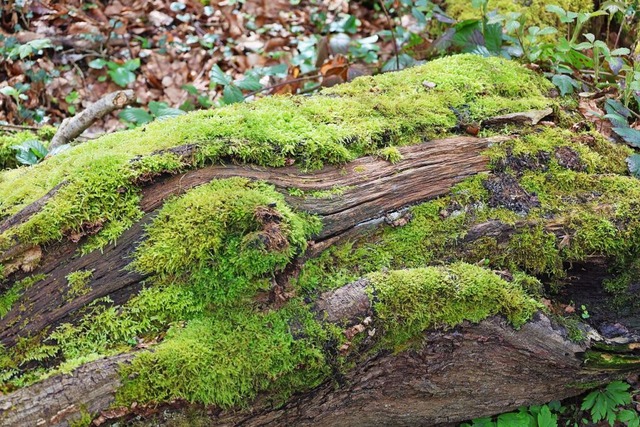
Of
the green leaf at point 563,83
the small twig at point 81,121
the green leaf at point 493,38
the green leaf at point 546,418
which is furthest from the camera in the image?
the green leaf at point 493,38

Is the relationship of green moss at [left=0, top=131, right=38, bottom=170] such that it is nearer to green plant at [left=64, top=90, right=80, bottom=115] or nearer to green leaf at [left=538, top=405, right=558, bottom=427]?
green plant at [left=64, top=90, right=80, bottom=115]

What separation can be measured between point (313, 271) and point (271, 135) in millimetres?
727

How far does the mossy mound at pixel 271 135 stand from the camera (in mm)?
2295

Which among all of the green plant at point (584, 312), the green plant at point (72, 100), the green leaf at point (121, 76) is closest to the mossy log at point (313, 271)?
the green plant at point (584, 312)

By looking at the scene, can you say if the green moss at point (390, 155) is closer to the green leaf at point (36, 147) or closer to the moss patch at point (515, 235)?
the moss patch at point (515, 235)

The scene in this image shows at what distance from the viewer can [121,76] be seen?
565 cm

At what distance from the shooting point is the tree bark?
1959mm

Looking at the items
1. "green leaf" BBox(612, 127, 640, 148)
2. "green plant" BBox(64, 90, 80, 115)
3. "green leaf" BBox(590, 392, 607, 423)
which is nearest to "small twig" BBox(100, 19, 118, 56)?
"green plant" BBox(64, 90, 80, 115)

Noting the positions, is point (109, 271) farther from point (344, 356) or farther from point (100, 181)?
point (344, 356)

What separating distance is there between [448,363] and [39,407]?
1.68 m

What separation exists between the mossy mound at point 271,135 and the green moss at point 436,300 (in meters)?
0.73

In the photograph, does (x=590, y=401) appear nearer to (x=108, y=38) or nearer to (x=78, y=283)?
(x=78, y=283)

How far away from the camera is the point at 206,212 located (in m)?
2.19

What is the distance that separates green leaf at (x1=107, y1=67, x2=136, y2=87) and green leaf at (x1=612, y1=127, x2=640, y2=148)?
4790 mm
